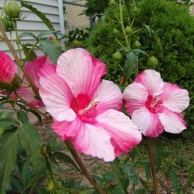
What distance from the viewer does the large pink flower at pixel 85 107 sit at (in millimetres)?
563

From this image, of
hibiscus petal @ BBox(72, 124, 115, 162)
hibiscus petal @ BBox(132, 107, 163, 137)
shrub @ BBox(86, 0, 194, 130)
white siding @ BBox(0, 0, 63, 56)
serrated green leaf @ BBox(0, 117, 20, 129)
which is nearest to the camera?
hibiscus petal @ BBox(72, 124, 115, 162)

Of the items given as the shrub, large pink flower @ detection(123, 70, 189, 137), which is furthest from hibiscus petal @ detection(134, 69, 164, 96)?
the shrub

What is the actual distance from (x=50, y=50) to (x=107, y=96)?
16 centimetres

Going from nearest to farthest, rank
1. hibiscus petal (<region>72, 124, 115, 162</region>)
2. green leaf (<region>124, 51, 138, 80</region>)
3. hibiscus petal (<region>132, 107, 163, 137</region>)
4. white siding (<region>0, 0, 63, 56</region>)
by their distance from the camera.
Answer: hibiscus petal (<region>72, 124, 115, 162</region>), hibiscus petal (<region>132, 107, 163, 137</region>), green leaf (<region>124, 51, 138, 80</region>), white siding (<region>0, 0, 63, 56</region>)

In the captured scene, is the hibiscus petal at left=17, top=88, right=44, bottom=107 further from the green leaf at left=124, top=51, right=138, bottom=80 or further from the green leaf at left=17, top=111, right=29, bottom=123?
the green leaf at left=124, top=51, right=138, bottom=80

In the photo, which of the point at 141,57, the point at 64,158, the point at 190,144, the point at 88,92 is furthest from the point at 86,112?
the point at 190,144

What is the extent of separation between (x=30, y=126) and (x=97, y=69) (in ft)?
0.61

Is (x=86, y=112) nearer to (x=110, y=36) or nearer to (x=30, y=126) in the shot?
(x=30, y=126)

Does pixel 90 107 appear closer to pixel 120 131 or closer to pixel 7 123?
pixel 120 131

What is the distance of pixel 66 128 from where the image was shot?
567 mm

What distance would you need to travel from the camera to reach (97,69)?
65cm

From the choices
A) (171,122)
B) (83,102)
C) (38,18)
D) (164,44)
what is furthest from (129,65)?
(38,18)

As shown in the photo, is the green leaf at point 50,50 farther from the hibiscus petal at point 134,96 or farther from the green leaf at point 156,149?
the green leaf at point 156,149

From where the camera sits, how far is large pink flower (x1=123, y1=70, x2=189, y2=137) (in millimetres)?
796
